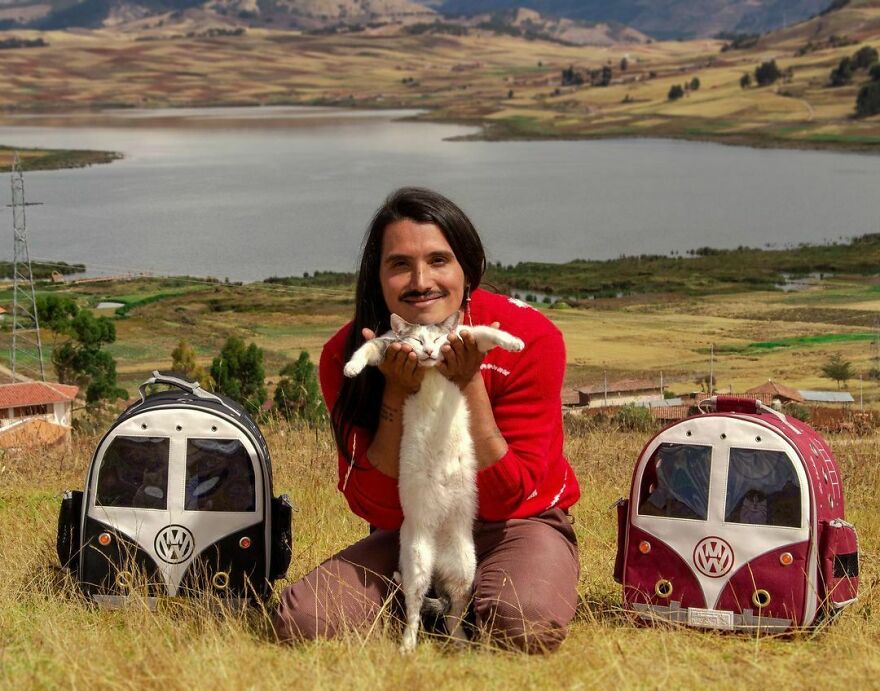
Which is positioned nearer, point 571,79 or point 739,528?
point 739,528

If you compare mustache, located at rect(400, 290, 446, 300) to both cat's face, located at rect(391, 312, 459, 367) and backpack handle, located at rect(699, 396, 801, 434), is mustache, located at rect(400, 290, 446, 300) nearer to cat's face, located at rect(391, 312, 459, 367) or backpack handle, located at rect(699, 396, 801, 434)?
cat's face, located at rect(391, 312, 459, 367)

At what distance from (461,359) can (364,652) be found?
2.74ft

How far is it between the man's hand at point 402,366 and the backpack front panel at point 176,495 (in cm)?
74

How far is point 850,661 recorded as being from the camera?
9.29ft

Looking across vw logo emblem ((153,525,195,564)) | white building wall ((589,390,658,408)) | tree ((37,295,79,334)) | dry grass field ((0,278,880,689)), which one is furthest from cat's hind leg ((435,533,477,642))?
tree ((37,295,79,334))

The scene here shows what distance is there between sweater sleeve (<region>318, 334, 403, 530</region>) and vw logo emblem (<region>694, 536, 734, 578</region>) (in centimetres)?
94

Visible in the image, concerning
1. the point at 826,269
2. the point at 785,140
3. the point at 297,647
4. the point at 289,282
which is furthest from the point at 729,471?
the point at 785,140

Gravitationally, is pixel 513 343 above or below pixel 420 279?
below

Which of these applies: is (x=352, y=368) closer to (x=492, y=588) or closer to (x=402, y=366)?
(x=402, y=366)

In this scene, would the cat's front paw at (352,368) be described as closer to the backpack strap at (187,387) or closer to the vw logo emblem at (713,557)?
the backpack strap at (187,387)

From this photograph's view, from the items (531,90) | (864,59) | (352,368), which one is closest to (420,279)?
(352,368)

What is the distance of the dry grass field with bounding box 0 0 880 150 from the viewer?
11081 centimetres

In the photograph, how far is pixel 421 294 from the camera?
3.36 meters

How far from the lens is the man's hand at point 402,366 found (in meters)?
3.03
